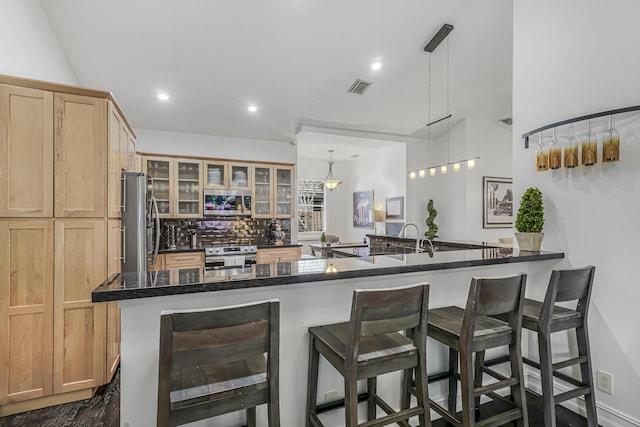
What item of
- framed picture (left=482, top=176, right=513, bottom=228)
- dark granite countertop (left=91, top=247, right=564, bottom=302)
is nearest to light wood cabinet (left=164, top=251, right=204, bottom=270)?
dark granite countertop (left=91, top=247, right=564, bottom=302)

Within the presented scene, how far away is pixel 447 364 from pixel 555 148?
1.83 m

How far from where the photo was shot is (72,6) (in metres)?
2.80

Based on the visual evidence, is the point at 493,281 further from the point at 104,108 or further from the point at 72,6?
the point at 72,6

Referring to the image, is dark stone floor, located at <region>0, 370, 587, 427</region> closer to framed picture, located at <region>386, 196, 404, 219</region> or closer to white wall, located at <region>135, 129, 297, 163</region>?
white wall, located at <region>135, 129, 297, 163</region>

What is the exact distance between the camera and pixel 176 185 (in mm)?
4984

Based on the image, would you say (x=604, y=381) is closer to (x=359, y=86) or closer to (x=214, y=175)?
(x=359, y=86)

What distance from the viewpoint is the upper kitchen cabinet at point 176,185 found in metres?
4.92

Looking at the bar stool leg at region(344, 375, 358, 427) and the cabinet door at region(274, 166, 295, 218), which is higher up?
the cabinet door at region(274, 166, 295, 218)

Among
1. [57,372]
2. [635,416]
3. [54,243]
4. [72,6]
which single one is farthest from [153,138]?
[635,416]

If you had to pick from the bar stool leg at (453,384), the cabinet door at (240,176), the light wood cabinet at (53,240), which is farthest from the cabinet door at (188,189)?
the bar stool leg at (453,384)

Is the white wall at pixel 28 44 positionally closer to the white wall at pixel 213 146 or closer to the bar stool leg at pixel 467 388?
the white wall at pixel 213 146

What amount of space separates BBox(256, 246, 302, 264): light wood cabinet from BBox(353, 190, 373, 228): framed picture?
2662 millimetres

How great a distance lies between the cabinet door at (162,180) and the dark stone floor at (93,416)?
3.03 m

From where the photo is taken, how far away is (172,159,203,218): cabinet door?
5.02m
